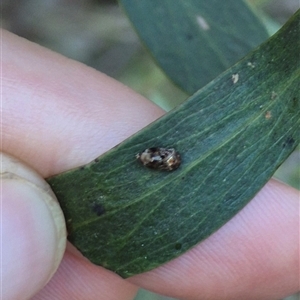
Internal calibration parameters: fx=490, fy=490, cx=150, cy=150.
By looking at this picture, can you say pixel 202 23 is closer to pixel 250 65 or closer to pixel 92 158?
pixel 250 65

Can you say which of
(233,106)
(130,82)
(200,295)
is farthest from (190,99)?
(130,82)

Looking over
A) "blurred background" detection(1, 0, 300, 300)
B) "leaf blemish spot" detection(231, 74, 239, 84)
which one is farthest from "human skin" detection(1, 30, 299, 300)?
"blurred background" detection(1, 0, 300, 300)

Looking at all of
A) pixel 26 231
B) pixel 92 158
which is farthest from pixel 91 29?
pixel 26 231

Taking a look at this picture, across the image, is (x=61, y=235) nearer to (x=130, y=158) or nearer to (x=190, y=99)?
(x=130, y=158)

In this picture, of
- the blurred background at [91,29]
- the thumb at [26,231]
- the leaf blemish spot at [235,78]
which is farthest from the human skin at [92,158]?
the blurred background at [91,29]

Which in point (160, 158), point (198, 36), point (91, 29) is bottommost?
point (91, 29)

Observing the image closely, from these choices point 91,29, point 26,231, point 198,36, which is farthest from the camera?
point 91,29

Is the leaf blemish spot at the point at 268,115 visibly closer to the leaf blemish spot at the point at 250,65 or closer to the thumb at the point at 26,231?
the leaf blemish spot at the point at 250,65
